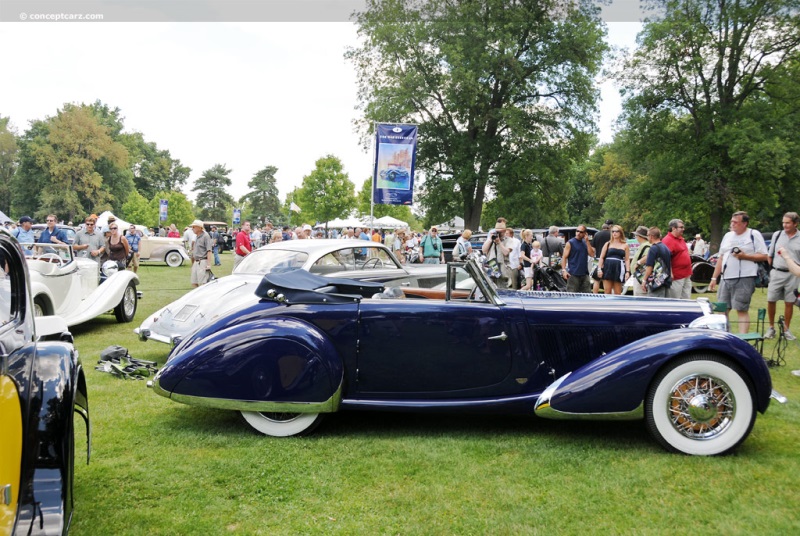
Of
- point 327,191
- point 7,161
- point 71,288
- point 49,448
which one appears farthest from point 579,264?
point 7,161

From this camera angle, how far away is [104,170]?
5803 centimetres

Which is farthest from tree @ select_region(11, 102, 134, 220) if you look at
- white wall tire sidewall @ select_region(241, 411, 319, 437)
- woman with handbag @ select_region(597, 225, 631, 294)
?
white wall tire sidewall @ select_region(241, 411, 319, 437)

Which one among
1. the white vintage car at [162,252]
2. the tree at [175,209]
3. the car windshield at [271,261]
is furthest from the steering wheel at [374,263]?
the tree at [175,209]

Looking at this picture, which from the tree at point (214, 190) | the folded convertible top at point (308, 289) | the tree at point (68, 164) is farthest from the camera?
the tree at point (214, 190)

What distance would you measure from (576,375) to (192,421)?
2968 mm

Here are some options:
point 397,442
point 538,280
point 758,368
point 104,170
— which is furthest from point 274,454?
point 104,170

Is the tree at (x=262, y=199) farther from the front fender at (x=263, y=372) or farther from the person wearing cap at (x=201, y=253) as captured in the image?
the front fender at (x=263, y=372)

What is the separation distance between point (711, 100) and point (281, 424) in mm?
28441

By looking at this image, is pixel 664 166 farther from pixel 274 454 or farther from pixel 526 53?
pixel 274 454

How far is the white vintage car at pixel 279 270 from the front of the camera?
6406 mm

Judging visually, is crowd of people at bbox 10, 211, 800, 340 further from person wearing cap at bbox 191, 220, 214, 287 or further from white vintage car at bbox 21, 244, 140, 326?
white vintage car at bbox 21, 244, 140, 326

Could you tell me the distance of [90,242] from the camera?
11188 millimetres

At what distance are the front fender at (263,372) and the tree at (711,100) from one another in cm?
2413

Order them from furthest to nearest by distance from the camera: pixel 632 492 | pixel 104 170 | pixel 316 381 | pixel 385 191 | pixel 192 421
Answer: pixel 104 170
pixel 385 191
pixel 192 421
pixel 316 381
pixel 632 492
